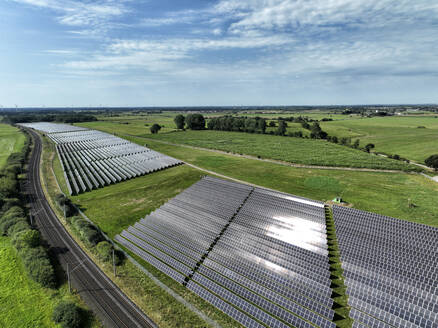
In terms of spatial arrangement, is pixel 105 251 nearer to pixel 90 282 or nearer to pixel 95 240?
pixel 90 282

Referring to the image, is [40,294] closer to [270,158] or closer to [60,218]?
[60,218]

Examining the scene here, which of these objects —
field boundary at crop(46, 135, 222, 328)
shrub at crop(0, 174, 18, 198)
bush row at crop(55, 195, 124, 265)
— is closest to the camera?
field boundary at crop(46, 135, 222, 328)

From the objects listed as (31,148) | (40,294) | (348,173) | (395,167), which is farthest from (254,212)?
(31,148)

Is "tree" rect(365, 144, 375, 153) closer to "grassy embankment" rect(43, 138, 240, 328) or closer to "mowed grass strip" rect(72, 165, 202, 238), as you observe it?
"grassy embankment" rect(43, 138, 240, 328)

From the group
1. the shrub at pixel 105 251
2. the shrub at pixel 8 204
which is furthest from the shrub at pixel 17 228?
the shrub at pixel 105 251

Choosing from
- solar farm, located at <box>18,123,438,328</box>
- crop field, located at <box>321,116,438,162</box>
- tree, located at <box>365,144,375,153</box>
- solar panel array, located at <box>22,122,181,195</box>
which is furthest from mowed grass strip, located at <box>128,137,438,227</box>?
crop field, located at <box>321,116,438,162</box>
